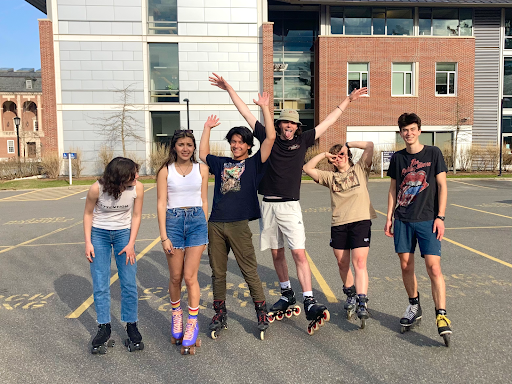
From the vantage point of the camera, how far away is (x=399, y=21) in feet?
96.9

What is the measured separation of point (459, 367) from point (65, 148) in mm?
30200

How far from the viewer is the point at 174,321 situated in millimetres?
3686

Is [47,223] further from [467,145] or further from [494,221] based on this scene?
[467,145]

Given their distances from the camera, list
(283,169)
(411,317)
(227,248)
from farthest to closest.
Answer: (283,169) → (227,248) → (411,317)

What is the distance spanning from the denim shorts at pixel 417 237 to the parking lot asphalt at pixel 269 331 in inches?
30.0

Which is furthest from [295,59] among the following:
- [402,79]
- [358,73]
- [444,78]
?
[444,78]

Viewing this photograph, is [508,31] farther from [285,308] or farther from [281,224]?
[285,308]

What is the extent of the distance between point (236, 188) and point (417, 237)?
5.64ft

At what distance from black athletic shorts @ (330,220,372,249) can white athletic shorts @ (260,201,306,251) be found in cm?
38

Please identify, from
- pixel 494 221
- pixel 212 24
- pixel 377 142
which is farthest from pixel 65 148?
pixel 494 221

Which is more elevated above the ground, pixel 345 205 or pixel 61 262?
pixel 345 205

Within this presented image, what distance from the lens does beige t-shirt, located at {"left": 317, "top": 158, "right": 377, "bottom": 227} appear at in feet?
13.8

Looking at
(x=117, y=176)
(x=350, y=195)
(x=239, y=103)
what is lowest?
(x=350, y=195)

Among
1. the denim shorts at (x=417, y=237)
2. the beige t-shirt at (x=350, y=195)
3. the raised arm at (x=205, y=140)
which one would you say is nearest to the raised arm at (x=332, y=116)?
the beige t-shirt at (x=350, y=195)
